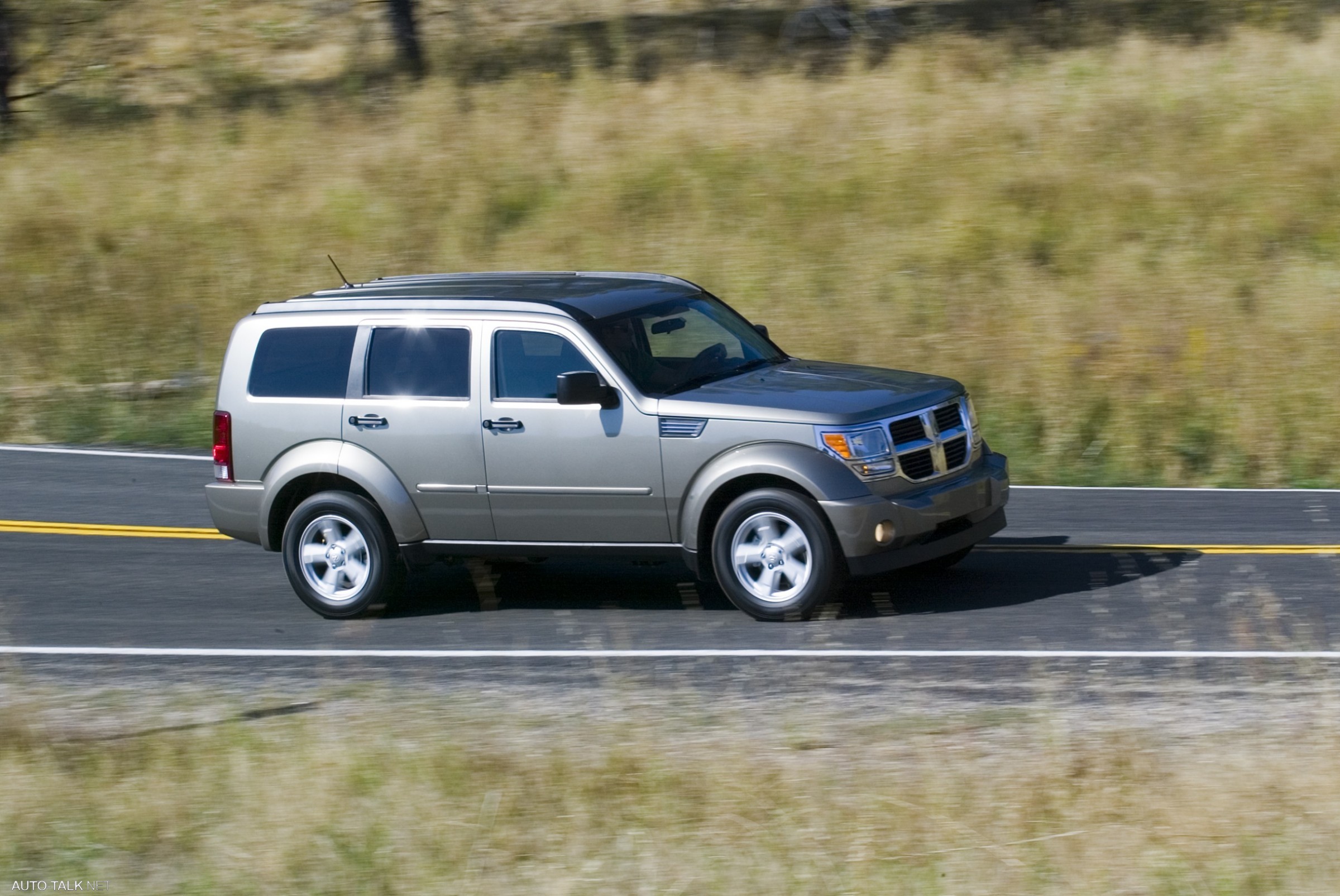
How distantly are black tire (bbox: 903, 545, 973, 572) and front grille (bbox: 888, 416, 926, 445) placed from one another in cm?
116

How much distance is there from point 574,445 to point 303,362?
187 cm

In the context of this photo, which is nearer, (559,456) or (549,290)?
(559,456)

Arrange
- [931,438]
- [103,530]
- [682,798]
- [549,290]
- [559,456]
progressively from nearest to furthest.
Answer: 1. [682,798]
2. [931,438]
3. [559,456]
4. [549,290]
5. [103,530]

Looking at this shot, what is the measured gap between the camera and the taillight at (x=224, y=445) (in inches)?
385

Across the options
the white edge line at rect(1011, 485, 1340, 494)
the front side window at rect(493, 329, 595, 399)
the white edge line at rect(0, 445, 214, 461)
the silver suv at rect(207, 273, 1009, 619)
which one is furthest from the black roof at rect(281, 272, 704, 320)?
the white edge line at rect(0, 445, 214, 461)

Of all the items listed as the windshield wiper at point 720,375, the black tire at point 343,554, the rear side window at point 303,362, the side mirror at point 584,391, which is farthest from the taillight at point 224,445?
the windshield wiper at point 720,375

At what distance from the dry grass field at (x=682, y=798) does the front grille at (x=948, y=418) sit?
2068 millimetres

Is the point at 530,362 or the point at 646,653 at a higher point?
the point at 530,362

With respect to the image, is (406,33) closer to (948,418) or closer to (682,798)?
(948,418)

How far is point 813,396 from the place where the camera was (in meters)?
8.88

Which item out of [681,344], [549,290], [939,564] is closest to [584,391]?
Result: [681,344]

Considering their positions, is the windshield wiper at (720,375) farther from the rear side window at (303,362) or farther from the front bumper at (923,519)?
the rear side window at (303,362)

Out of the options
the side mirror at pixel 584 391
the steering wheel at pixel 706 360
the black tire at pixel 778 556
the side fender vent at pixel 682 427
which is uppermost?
the steering wheel at pixel 706 360

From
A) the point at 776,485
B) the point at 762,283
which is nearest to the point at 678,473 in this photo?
the point at 776,485
